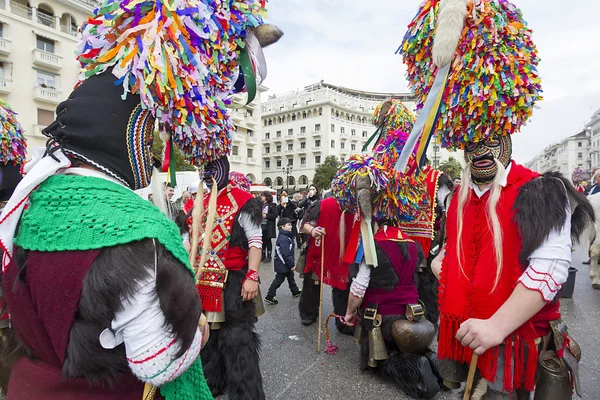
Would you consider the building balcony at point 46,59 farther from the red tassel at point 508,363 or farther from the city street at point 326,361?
the red tassel at point 508,363

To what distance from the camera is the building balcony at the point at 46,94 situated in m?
20.4

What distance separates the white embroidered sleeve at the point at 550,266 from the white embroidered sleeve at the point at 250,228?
6.49 feet

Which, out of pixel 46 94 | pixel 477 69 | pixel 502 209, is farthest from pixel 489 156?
pixel 46 94

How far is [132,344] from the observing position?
2.92 ft

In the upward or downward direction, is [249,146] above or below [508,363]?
above

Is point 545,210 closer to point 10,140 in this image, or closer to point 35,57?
point 10,140

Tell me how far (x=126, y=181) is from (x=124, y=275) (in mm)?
369

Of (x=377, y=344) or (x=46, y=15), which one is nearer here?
(x=377, y=344)

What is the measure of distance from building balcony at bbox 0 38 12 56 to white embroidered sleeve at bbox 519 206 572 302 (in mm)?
27332

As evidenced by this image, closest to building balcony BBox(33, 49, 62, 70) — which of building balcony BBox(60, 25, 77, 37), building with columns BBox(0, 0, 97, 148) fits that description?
building with columns BBox(0, 0, 97, 148)

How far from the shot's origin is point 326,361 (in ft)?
11.2

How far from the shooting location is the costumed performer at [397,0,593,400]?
1382mm

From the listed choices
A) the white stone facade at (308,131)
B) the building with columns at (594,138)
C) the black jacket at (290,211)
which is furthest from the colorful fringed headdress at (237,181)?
the building with columns at (594,138)

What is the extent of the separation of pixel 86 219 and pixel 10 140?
3271 mm
